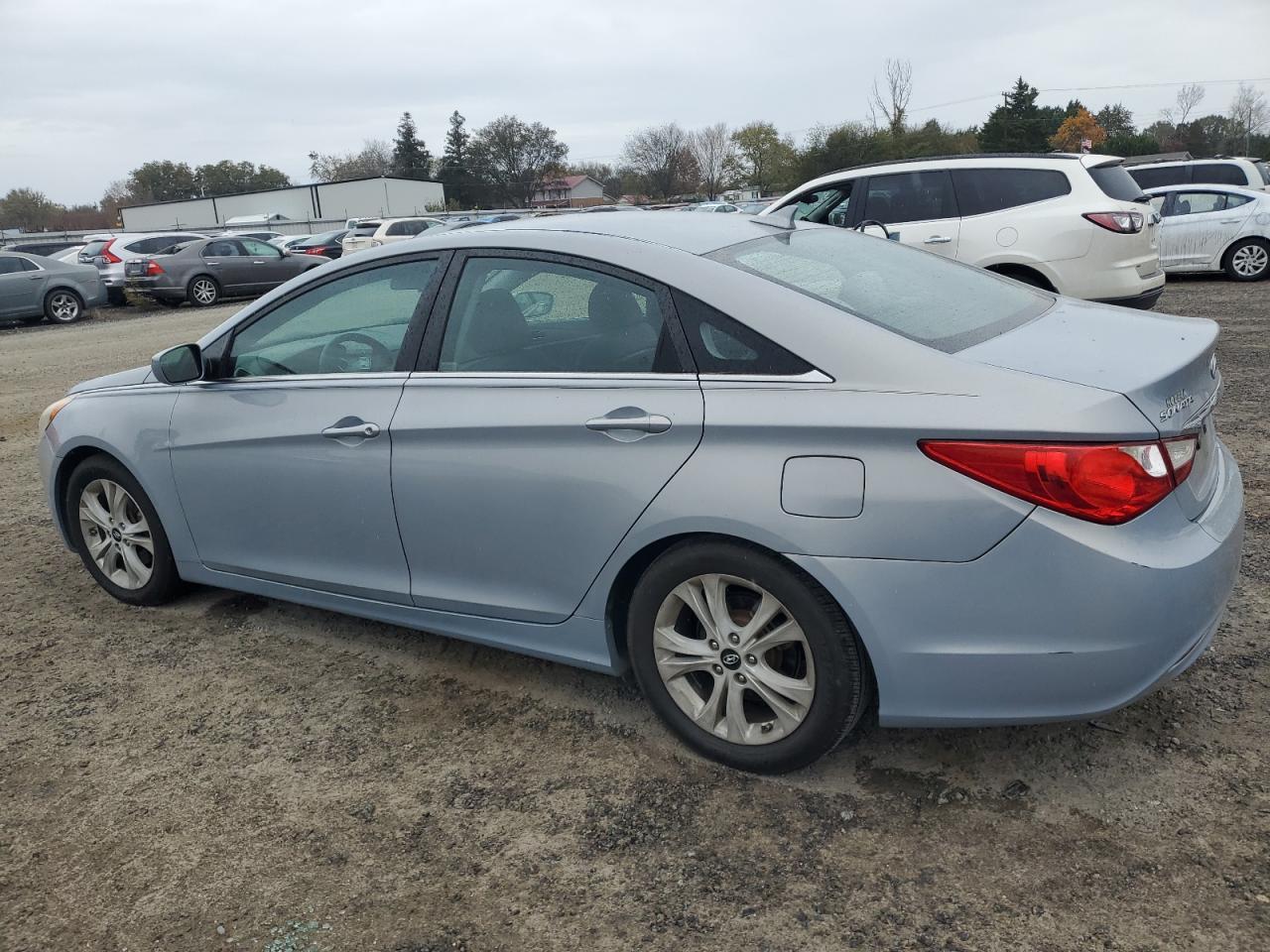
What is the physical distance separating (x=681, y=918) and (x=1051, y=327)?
6.41 feet

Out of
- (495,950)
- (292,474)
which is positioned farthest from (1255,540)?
(292,474)

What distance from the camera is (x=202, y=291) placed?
21656mm

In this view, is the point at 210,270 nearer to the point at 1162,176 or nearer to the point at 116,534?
the point at 1162,176

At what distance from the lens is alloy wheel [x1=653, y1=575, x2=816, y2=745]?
2742 mm

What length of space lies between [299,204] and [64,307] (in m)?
48.7

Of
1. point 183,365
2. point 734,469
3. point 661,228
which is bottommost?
point 734,469

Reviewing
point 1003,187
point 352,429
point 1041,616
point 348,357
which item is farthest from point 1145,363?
point 1003,187

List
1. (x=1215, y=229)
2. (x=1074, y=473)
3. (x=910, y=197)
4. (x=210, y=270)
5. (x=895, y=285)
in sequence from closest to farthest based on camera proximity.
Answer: (x=1074, y=473) < (x=895, y=285) < (x=910, y=197) < (x=1215, y=229) < (x=210, y=270)

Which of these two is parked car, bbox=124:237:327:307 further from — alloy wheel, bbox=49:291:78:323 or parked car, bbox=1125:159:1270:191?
parked car, bbox=1125:159:1270:191

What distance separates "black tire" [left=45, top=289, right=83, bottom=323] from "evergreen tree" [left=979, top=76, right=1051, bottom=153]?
63.6 meters

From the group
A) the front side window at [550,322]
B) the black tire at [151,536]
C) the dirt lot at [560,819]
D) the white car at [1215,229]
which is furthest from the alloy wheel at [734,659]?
the white car at [1215,229]

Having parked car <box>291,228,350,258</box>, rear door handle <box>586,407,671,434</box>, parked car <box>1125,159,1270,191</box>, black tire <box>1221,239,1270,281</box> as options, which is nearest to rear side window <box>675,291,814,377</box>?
rear door handle <box>586,407,671,434</box>

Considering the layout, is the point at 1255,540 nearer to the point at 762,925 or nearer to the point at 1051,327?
the point at 1051,327

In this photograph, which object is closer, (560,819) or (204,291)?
(560,819)
